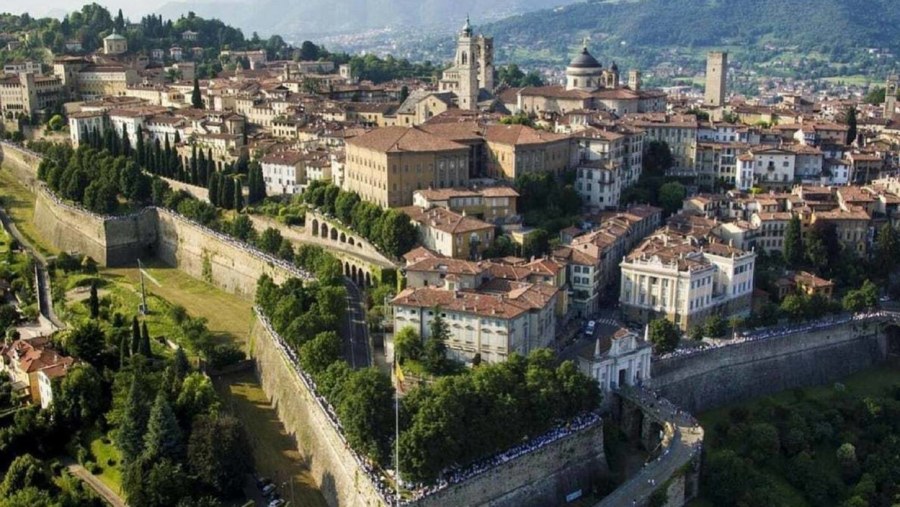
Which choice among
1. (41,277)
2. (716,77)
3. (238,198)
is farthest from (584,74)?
(41,277)

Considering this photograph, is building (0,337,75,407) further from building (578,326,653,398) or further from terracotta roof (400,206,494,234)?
building (578,326,653,398)

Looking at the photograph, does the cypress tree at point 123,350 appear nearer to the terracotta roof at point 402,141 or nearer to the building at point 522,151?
the terracotta roof at point 402,141

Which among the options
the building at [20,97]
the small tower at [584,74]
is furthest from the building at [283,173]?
the building at [20,97]

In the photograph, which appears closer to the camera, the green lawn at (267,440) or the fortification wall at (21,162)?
the green lawn at (267,440)

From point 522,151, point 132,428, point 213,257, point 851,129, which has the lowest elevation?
point 132,428

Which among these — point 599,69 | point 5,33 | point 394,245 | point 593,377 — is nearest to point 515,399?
point 593,377

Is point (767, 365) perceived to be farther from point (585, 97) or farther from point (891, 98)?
point (891, 98)
